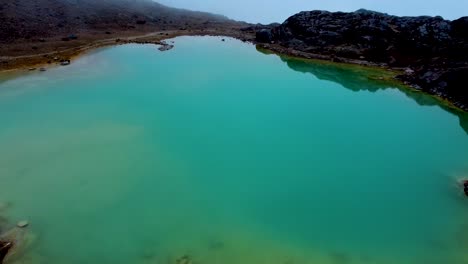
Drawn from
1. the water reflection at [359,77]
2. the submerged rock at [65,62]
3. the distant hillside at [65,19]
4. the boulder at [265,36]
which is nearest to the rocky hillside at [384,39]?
the boulder at [265,36]

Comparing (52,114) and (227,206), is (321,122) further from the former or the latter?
(52,114)

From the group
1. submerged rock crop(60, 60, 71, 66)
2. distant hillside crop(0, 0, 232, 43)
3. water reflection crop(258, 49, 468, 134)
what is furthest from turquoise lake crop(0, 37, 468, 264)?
distant hillside crop(0, 0, 232, 43)

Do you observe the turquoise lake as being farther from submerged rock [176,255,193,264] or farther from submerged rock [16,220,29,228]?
submerged rock [16,220,29,228]

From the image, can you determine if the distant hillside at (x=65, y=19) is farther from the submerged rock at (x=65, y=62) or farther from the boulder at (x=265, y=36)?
the boulder at (x=265, y=36)

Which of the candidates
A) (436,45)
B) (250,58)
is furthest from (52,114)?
(436,45)

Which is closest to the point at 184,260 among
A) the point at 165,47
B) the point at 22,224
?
the point at 22,224
